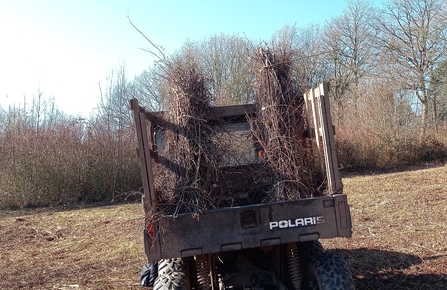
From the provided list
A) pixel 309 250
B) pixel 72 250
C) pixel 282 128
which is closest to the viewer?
pixel 282 128

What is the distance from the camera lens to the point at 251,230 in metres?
3.57

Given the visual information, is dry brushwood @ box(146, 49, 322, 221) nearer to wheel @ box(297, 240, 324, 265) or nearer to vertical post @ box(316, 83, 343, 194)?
vertical post @ box(316, 83, 343, 194)

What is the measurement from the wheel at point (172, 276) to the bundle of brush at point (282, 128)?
1061 mm

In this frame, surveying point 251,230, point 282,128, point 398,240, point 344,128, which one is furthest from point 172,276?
point 344,128

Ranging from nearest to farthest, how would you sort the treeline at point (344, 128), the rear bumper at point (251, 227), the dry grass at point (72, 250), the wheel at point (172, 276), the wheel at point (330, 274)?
1. the rear bumper at point (251, 227)
2. the wheel at point (330, 274)
3. the wheel at point (172, 276)
4. the dry grass at point (72, 250)
5. the treeline at point (344, 128)

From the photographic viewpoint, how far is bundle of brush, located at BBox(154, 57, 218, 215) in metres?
3.74

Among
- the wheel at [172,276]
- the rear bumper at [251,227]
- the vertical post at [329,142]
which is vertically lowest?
the wheel at [172,276]

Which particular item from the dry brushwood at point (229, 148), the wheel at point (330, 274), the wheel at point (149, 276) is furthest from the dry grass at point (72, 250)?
the wheel at point (330, 274)

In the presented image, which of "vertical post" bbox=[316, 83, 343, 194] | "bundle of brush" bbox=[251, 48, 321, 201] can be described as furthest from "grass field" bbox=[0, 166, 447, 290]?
"vertical post" bbox=[316, 83, 343, 194]

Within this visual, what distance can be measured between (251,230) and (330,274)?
846mm

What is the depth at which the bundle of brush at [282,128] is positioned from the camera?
3949 mm

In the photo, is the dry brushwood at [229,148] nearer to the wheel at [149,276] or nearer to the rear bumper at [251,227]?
the rear bumper at [251,227]

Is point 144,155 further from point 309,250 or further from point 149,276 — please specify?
point 149,276

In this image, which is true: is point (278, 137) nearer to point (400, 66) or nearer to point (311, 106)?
point (311, 106)
